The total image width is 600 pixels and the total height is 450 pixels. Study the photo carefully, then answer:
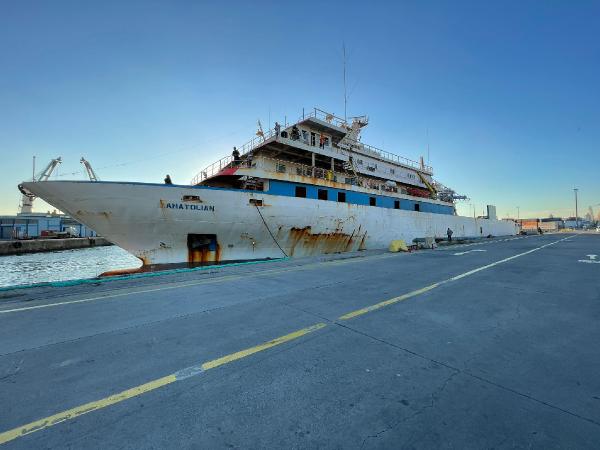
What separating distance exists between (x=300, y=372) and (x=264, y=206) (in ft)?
40.7

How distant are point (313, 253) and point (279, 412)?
51.0 feet

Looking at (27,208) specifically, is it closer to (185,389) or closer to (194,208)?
(194,208)

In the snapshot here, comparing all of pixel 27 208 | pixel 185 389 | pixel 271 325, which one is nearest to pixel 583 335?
pixel 271 325

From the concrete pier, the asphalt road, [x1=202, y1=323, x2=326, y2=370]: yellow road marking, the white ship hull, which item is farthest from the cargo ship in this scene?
the concrete pier

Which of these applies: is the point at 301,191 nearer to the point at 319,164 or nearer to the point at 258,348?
the point at 319,164

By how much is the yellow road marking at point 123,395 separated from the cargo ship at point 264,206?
36.2 ft

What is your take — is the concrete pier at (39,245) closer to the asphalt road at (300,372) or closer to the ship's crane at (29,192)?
the ship's crane at (29,192)

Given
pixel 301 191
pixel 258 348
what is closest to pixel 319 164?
pixel 301 191

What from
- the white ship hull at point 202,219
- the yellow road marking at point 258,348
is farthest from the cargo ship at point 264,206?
the yellow road marking at point 258,348

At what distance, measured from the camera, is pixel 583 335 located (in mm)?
3512

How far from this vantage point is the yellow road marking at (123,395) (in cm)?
179

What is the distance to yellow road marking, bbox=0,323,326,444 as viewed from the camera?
1793mm

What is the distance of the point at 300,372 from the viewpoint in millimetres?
2586

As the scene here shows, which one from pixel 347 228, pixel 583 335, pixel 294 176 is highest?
pixel 294 176
